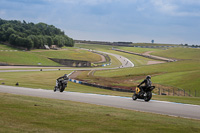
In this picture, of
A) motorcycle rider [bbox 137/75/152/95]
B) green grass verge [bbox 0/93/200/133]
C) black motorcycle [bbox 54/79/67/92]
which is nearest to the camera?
green grass verge [bbox 0/93/200/133]

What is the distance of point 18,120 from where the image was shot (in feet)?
35.1

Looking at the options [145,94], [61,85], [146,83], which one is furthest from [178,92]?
[146,83]

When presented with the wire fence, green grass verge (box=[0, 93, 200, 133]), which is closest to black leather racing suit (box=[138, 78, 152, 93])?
green grass verge (box=[0, 93, 200, 133])

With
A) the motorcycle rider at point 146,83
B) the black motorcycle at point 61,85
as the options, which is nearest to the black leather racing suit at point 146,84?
the motorcycle rider at point 146,83

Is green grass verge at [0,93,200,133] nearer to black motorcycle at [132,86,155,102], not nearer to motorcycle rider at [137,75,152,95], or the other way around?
motorcycle rider at [137,75,152,95]

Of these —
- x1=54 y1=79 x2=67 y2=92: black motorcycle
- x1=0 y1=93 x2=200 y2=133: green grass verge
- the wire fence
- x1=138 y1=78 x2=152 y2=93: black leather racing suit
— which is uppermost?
x1=138 y1=78 x2=152 y2=93: black leather racing suit

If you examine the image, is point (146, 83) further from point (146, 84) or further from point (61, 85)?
point (61, 85)

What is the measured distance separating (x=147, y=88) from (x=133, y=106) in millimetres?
2632

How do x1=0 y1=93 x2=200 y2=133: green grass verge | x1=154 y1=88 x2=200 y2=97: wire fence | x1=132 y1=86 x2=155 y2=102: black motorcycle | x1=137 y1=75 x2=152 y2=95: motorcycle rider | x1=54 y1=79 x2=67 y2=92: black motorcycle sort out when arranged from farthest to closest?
x1=154 y1=88 x2=200 y2=97: wire fence
x1=54 y1=79 x2=67 y2=92: black motorcycle
x1=132 y1=86 x2=155 y2=102: black motorcycle
x1=137 y1=75 x2=152 y2=95: motorcycle rider
x1=0 y1=93 x2=200 y2=133: green grass verge

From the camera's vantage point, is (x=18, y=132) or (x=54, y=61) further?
(x=54, y=61)

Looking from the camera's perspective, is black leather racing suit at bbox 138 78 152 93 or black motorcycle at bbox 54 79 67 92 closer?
black leather racing suit at bbox 138 78 152 93

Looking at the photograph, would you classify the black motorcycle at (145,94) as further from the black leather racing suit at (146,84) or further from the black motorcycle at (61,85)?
the black motorcycle at (61,85)

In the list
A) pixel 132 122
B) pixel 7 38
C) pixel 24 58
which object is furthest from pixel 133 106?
pixel 7 38

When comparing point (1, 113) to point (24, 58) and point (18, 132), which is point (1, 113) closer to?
point (18, 132)
